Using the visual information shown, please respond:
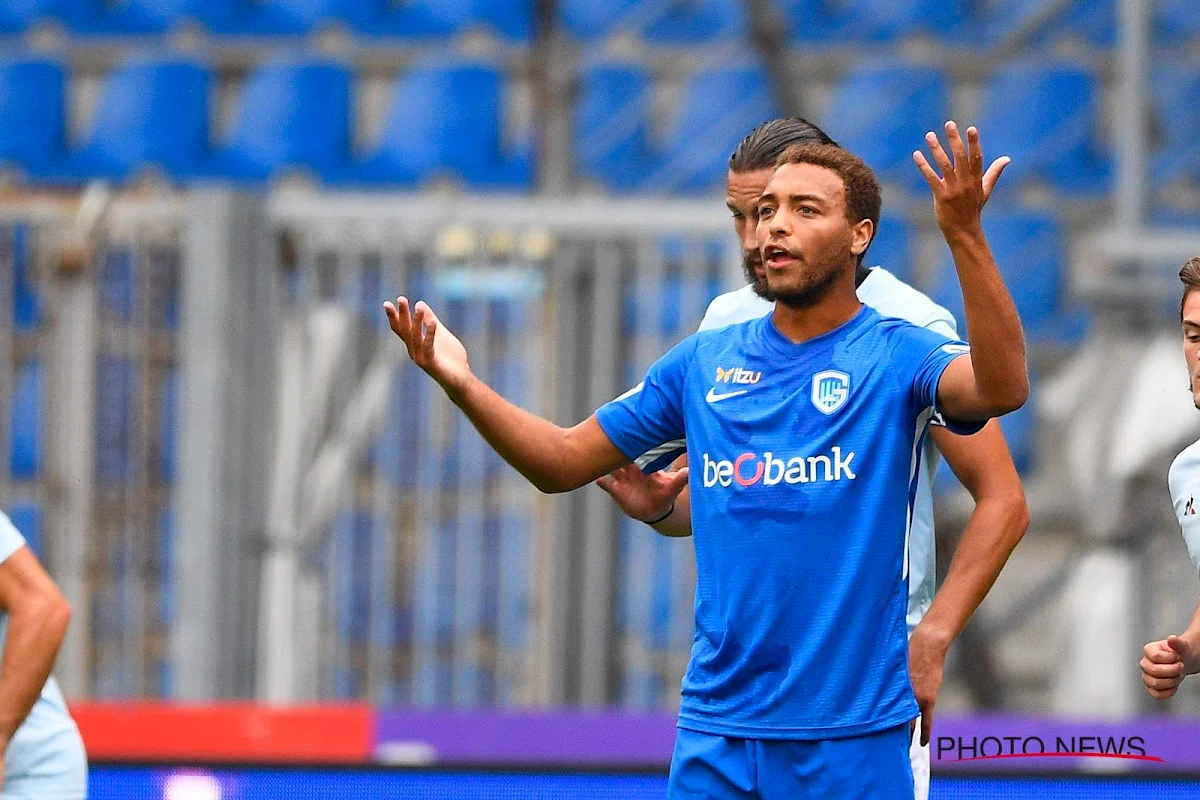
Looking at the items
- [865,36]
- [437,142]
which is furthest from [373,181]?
[865,36]

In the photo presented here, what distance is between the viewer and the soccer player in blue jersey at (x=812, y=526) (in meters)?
2.69

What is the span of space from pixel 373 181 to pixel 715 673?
7.40m

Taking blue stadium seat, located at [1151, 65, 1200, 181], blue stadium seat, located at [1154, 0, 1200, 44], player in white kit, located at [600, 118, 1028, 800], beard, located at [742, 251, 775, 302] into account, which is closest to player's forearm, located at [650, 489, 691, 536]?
player in white kit, located at [600, 118, 1028, 800]

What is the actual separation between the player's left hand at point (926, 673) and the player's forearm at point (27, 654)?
A: 5.30 feet

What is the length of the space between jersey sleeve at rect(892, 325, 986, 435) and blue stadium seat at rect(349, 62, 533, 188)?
7062 millimetres

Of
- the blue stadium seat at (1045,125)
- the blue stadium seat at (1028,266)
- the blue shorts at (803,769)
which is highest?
the blue stadium seat at (1045,125)

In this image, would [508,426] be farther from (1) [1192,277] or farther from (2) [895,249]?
(2) [895,249]

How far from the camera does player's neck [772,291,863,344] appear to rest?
280 centimetres

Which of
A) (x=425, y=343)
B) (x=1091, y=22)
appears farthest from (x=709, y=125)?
(x=425, y=343)

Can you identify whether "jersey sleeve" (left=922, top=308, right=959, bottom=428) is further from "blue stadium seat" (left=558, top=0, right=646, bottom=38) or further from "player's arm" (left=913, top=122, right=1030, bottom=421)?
"blue stadium seat" (left=558, top=0, right=646, bottom=38)

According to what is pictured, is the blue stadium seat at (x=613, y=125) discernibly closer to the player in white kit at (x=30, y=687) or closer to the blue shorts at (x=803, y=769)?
the player in white kit at (x=30, y=687)

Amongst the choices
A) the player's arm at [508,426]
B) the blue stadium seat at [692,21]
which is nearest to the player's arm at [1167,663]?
the player's arm at [508,426]

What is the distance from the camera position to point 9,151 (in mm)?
9922

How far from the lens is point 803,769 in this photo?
8.79 ft
